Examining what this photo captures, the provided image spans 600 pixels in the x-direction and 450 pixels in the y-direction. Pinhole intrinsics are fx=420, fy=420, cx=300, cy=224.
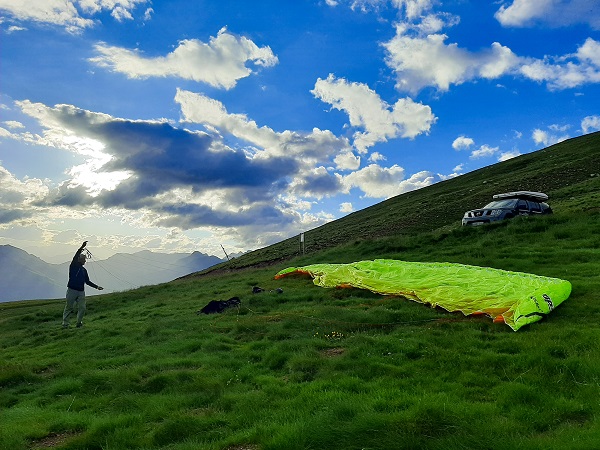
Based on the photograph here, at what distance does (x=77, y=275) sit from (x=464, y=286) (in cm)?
1633

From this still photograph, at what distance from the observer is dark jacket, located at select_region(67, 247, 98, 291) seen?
740 inches

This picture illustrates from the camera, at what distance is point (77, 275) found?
18969 mm

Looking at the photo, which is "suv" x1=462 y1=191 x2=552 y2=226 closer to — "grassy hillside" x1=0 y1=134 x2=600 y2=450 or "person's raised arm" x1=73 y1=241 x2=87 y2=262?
"grassy hillside" x1=0 y1=134 x2=600 y2=450

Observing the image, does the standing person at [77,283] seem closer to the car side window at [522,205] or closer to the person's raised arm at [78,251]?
the person's raised arm at [78,251]

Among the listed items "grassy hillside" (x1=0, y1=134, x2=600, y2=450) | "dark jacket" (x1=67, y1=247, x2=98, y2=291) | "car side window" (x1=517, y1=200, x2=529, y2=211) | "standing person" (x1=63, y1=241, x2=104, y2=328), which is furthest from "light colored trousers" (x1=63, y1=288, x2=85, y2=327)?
"car side window" (x1=517, y1=200, x2=529, y2=211)

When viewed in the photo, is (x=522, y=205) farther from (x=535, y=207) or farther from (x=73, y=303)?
(x=73, y=303)

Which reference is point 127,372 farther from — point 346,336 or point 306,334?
point 346,336

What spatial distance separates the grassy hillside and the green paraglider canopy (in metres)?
0.37

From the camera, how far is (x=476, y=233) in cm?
2636

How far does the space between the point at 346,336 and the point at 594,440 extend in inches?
273

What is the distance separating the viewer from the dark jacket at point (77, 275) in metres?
18.8

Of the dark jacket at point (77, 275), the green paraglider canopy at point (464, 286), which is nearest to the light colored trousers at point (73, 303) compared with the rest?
the dark jacket at point (77, 275)

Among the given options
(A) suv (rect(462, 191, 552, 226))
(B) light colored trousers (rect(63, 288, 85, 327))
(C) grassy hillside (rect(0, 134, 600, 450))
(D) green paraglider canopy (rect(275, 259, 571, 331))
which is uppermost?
(A) suv (rect(462, 191, 552, 226))

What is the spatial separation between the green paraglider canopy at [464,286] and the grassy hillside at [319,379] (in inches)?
14.7
